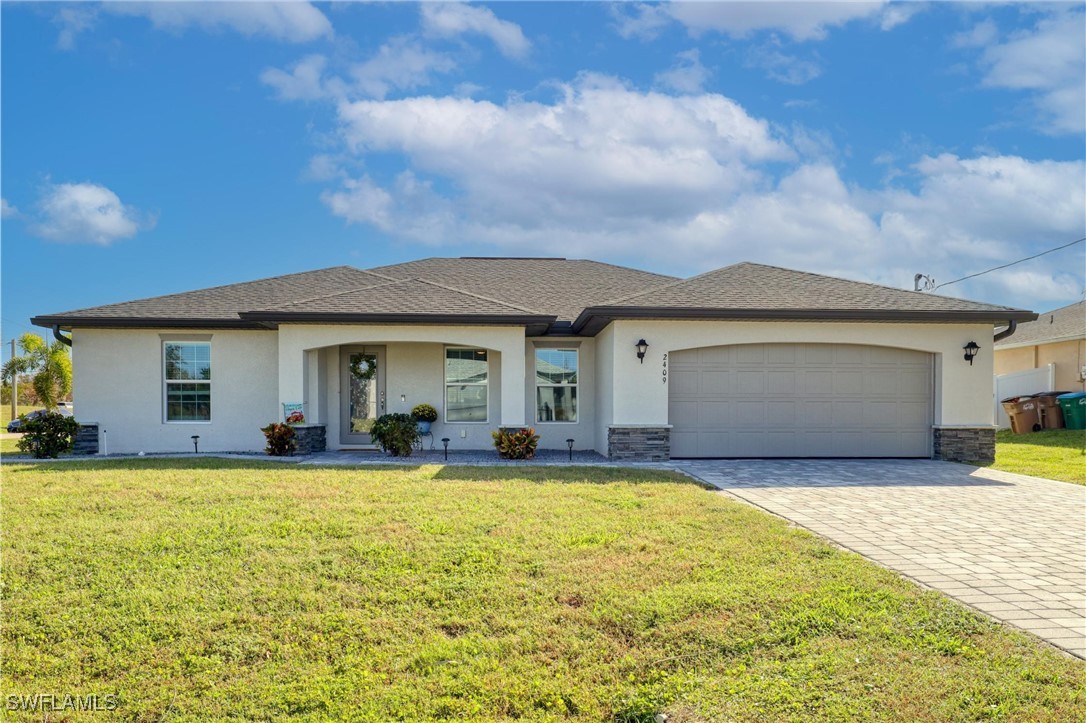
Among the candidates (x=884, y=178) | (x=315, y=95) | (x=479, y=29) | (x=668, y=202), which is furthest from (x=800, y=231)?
(x=315, y=95)

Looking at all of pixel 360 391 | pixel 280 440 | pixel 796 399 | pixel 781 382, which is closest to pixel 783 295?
pixel 781 382

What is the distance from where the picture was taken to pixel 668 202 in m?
16.7

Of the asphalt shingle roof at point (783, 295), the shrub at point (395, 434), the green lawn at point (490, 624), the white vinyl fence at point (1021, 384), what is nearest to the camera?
the green lawn at point (490, 624)

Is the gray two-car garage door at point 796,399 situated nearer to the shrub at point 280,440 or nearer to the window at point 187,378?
the shrub at point 280,440

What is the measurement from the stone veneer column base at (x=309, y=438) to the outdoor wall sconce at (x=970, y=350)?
42.7ft

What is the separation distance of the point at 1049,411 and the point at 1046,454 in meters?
6.39

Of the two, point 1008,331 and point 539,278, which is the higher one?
point 539,278

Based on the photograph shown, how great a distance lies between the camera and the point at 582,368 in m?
14.1

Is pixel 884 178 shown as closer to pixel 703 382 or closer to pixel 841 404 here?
pixel 841 404

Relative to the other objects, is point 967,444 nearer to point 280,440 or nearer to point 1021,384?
point 1021,384

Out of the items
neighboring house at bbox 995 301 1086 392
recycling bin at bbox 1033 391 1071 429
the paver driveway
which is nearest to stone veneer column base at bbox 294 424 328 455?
the paver driveway

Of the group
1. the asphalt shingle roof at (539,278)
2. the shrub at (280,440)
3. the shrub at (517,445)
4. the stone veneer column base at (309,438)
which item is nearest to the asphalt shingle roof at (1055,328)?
the asphalt shingle roof at (539,278)

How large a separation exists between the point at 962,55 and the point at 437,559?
15.2 meters

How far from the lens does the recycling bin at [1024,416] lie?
1892cm
